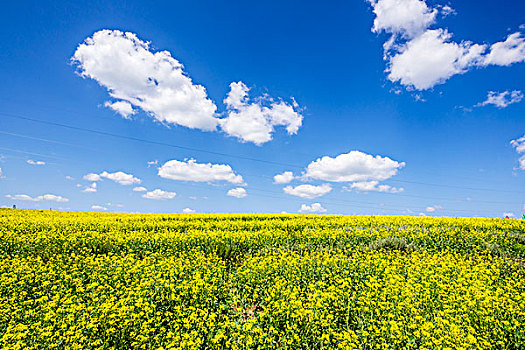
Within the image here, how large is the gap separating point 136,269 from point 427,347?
727cm

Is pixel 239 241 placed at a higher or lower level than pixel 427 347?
higher

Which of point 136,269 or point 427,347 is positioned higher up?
point 136,269

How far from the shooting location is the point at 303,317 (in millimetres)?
5113

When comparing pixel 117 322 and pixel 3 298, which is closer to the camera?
pixel 117 322

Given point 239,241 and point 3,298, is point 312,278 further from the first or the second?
point 3,298

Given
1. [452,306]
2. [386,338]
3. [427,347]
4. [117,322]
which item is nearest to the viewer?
[427,347]

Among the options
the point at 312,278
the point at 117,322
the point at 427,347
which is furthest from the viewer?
the point at 312,278

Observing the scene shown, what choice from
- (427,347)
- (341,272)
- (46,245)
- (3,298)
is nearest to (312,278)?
(341,272)

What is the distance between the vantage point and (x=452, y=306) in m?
6.16

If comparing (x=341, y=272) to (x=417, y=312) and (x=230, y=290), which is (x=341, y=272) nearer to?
(x=417, y=312)

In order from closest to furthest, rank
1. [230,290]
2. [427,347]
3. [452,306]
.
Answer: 1. [427,347]
2. [452,306]
3. [230,290]

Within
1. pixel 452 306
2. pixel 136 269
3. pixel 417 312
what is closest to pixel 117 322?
pixel 136 269

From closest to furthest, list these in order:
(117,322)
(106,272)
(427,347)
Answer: (427,347), (117,322), (106,272)

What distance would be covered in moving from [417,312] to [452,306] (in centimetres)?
124
